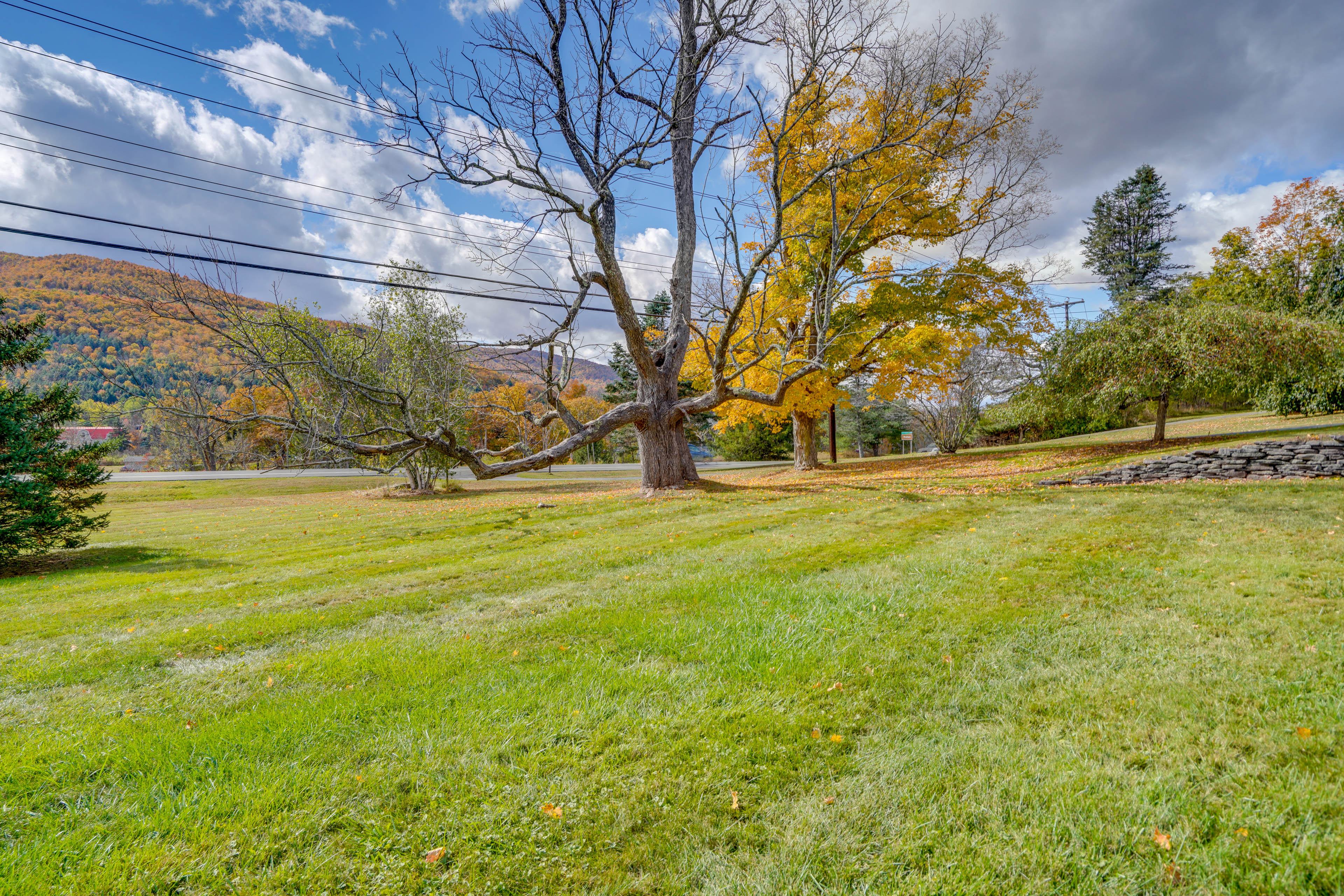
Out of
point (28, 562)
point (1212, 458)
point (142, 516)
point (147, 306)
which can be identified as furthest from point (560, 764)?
point (142, 516)

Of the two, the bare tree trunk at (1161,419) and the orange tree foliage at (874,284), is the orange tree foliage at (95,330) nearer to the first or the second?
the orange tree foliage at (874,284)

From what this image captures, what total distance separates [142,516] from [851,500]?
17534 millimetres

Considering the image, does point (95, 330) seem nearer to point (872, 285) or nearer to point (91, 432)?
point (91, 432)

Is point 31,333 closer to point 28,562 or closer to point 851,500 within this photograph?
point 28,562

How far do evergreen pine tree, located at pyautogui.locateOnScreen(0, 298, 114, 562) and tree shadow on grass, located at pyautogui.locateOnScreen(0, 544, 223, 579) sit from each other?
173 mm

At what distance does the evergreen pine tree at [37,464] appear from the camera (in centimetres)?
708

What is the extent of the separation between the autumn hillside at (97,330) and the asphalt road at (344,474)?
14.6ft

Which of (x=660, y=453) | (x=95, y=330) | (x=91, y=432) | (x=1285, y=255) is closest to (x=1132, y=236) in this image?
(x=1285, y=255)

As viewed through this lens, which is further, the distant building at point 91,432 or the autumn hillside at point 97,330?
the distant building at point 91,432

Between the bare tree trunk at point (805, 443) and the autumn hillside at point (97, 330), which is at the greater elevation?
the autumn hillside at point (97, 330)

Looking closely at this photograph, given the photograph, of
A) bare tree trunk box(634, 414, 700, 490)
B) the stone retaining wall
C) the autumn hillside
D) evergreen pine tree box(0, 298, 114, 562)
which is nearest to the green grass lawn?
evergreen pine tree box(0, 298, 114, 562)

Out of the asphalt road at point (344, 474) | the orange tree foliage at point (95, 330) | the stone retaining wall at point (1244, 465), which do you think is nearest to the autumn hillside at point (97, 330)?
the orange tree foliage at point (95, 330)

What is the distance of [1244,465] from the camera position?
9.81 metres

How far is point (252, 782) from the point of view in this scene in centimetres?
213
